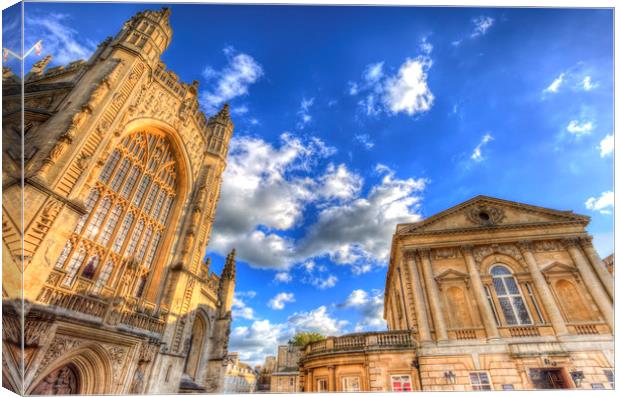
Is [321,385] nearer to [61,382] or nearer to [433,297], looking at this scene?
[433,297]

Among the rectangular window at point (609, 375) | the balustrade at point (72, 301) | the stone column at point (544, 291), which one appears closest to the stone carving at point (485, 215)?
the stone column at point (544, 291)

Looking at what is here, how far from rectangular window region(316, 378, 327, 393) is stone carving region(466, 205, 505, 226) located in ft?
38.5

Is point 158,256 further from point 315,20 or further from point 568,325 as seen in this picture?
point 568,325

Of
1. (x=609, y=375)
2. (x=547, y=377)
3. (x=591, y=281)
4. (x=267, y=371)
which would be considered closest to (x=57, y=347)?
(x=547, y=377)

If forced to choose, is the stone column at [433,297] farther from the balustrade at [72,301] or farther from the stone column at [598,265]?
the balustrade at [72,301]

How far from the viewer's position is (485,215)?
55.1 ft

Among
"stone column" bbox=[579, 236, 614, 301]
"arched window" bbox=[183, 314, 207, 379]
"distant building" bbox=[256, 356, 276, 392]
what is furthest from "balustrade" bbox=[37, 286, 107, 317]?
"distant building" bbox=[256, 356, 276, 392]

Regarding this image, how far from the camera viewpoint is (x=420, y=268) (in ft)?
51.1

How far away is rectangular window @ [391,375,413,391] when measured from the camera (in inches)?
487

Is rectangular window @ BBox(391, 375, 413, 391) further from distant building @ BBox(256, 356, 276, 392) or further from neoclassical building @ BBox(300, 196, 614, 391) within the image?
distant building @ BBox(256, 356, 276, 392)

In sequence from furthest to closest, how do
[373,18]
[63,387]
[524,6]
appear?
1. [63,387]
2. [373,18]
3. [524,6]

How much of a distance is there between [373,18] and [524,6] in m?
4.00

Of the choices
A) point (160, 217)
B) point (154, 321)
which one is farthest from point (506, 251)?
point (160, 217)

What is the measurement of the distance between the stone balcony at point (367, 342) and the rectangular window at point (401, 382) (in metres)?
1.15
